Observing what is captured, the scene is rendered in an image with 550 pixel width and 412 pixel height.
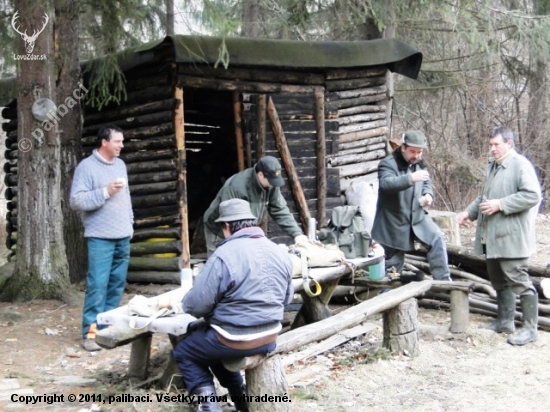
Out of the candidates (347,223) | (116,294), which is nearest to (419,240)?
(347,223)

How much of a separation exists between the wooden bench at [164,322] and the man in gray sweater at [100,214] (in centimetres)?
124

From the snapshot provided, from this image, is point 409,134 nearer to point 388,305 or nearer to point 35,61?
point 388,305

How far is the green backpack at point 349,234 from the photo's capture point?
6621 millimetres

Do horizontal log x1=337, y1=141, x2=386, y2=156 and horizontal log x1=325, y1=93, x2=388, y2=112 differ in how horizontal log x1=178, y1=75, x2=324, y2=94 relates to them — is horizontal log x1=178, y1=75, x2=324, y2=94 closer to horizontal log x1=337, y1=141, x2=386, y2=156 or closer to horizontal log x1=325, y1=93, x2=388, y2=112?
horizontal log x1=325, y1=93, x2=388, y2=112

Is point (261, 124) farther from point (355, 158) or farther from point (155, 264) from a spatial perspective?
point (155, 264)

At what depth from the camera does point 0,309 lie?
7602 millimetres

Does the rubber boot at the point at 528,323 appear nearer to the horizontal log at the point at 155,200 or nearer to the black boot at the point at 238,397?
the black boot at the point at 238,397

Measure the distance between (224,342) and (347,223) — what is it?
9.13 ft

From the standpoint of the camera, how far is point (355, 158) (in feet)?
36.5

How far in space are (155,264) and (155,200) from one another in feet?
2.96

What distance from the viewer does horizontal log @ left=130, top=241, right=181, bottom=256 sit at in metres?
9.38

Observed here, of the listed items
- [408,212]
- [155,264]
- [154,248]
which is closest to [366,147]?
[154,248]

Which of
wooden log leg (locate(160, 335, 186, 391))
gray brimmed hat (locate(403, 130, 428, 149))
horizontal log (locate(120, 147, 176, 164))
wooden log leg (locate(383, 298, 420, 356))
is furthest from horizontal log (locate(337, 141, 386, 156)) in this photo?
wooden log leg (locate(160, 335, 186, 391))

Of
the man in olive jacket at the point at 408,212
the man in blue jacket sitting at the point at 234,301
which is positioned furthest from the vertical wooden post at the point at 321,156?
the man in blue jacket sitting at the point at 234,301
